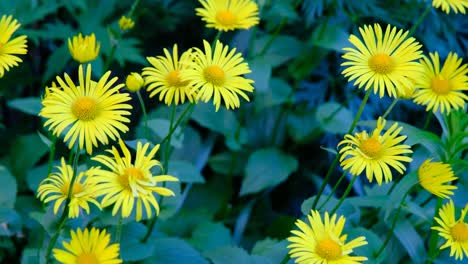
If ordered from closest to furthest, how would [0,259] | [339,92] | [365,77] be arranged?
[365,77] < [0,259] < [339,92]

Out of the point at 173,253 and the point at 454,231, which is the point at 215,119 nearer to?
the point at 173,253

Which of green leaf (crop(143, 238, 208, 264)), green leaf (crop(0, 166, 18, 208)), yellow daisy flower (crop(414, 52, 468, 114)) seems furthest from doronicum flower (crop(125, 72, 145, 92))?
yellow daisy flower (crop(414, 52, 468, 114))

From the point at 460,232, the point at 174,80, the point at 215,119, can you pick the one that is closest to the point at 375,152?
the point at 460,232

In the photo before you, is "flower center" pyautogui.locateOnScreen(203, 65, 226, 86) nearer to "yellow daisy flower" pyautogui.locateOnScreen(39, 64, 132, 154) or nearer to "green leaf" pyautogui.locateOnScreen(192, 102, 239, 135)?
"yellow daisy flower" pyautogui.locateOnScreen(39, 64, 132, 154)

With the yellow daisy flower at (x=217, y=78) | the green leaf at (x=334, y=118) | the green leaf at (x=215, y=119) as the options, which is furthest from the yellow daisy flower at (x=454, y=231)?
the green leaf at (x=215, y=119)

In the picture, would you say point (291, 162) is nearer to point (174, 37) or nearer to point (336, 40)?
point (336, 40)

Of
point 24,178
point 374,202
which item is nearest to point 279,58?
point 374,202
